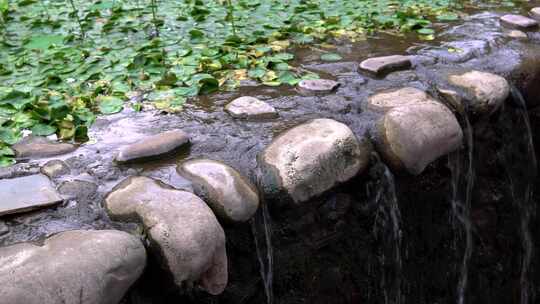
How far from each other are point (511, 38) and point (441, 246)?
123cm

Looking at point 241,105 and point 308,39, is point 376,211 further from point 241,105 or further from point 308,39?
point 308,39

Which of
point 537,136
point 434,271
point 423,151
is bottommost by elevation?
point 434,271

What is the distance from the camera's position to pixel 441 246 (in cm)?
234

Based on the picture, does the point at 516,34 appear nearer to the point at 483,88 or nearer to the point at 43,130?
the point at 483,88

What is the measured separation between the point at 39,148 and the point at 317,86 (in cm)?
107

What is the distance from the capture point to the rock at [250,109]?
2.14 meters

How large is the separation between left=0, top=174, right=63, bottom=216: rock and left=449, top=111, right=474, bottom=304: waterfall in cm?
141

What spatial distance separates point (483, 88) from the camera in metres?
2.36

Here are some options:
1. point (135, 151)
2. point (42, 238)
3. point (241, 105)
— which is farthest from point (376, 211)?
point (42, 238)

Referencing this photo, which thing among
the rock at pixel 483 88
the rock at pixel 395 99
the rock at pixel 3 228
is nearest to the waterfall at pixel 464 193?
the rock at pixel 483 88

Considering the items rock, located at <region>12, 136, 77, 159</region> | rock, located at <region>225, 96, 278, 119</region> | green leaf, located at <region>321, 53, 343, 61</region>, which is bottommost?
rock, located at <region>12, 136, 77, 159</region>

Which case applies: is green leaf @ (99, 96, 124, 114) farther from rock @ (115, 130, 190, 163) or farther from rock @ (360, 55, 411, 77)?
rock @ (360, 55, 411, 77)

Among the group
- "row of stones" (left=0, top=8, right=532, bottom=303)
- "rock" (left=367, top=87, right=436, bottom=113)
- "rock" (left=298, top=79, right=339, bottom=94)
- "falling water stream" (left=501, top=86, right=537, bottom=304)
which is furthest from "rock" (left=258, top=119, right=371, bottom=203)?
"falling water stream" (left=501, top=86, right=537, bottom=304)

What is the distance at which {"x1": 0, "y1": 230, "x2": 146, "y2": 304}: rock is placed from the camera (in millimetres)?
1315
